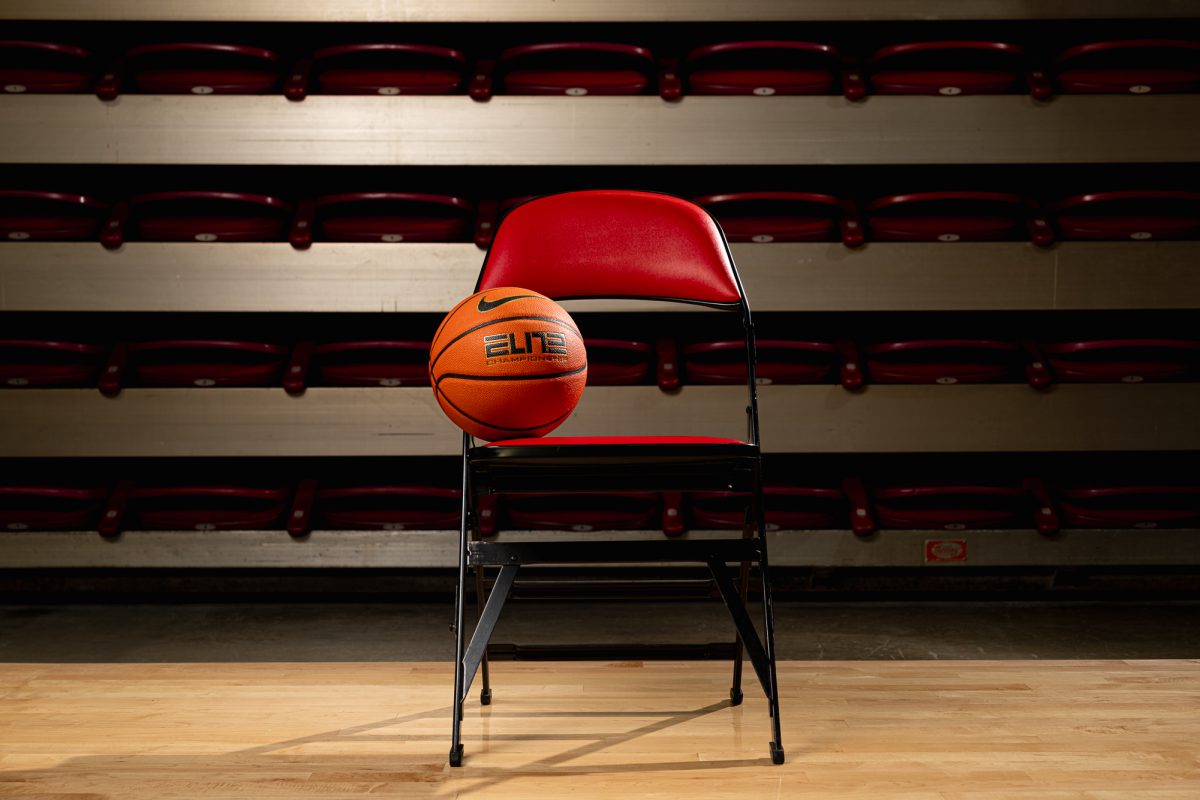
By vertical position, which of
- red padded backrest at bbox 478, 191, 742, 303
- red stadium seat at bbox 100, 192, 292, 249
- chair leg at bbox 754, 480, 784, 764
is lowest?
chair leg at bbox 754, 480, 784, 764

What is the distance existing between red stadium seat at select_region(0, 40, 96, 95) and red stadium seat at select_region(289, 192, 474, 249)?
37.4 inches

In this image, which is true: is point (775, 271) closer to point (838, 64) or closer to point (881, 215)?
point (881, 215)

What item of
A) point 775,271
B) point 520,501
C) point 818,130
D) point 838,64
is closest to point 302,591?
point 520,501

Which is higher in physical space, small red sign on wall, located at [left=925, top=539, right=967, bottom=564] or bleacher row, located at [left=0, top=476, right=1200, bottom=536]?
bleacher row, located at [left=0, top=476, right=1200, bottom=536]

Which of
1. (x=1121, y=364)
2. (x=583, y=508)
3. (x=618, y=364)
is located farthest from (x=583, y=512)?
(x=1121, y=364)

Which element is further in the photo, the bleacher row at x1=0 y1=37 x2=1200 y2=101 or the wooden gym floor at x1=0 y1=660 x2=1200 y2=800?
the bleacher row at x1=0 y1=37 x2=1200 y2=101

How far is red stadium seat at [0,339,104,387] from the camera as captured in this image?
3.29m

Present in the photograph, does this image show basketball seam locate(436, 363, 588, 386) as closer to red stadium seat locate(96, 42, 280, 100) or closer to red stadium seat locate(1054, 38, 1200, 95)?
red stadium seat locate(96, 42, 280, 100)

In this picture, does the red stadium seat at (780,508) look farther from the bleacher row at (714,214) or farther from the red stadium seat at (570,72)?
the red stadium seat at (570,72)

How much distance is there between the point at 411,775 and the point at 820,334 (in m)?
2.71

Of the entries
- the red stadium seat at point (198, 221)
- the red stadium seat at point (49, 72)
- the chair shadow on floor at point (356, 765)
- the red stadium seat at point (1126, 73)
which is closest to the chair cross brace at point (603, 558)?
the chair shadow on floor at point (356, 765)

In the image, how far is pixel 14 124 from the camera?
3287 millimetres

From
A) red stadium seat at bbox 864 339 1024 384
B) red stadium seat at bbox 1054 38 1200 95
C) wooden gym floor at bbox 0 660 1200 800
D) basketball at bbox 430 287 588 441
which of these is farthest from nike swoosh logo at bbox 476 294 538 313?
red stadium seat at bbox 1054 38 1200 95

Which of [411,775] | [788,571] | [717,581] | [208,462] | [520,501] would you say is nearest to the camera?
[411,775]
